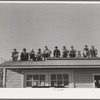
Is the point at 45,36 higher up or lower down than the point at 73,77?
higher up

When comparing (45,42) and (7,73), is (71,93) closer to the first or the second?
(45,42)

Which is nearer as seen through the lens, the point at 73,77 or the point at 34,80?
the point at 73,77

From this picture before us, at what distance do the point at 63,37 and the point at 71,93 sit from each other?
2.28m

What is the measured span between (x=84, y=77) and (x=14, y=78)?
304cm

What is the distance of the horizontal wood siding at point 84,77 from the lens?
21.8ft

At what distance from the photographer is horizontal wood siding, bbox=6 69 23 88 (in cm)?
679

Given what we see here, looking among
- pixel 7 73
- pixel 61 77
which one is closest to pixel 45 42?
pixel 61 77

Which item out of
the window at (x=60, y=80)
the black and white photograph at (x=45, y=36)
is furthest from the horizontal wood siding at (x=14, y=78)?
the window at (x=60, y=80)

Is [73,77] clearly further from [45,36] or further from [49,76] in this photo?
[45,36]

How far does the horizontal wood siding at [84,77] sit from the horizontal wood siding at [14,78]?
2.38m

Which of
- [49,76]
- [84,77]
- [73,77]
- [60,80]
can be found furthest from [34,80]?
[84,77]

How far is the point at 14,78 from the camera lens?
22.7 ft

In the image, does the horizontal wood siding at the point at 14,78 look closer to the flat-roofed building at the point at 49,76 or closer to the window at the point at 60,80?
the flat-roofed building at the point at 49,76

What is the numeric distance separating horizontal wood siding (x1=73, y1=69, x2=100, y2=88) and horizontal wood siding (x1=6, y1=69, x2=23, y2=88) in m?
2.38
